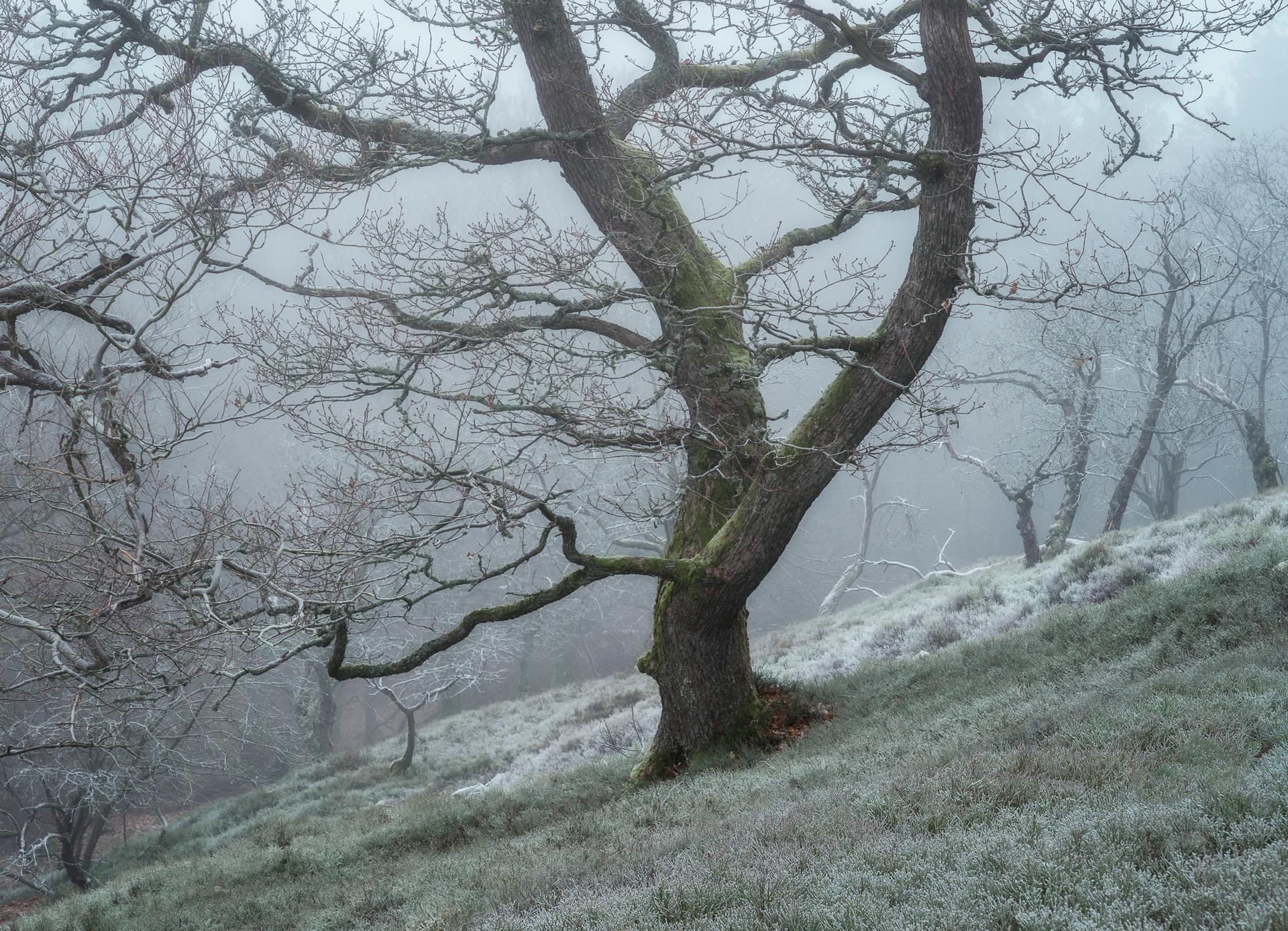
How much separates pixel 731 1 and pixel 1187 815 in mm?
7926

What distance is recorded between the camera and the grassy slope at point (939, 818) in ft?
11.1

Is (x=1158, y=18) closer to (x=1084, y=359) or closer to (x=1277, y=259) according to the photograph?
(x=1084, y=359)

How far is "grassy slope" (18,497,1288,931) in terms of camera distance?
340 centimetres

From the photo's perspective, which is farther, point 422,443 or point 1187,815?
point 422,443

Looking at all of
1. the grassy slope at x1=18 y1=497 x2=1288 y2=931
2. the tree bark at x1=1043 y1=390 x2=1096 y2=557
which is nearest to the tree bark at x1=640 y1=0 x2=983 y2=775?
the grassy slope at x1=18 y1=497 x2=1288 y2=931

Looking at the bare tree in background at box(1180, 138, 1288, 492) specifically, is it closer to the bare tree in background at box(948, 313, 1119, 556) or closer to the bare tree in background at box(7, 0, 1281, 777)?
the bare tree in background at box(948, 313, 1119, 556)

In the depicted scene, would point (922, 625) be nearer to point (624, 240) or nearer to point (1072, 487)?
point (1072, 487)

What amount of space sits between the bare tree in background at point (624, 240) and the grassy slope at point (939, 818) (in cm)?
192

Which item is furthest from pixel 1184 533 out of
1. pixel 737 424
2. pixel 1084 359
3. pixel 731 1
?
pixel 731 1

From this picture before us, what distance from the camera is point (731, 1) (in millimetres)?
8219

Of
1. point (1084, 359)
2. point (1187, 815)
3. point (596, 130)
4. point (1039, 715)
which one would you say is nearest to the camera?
point (1187, 815)

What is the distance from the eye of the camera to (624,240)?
26.2ft

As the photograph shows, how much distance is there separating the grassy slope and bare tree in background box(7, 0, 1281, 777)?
192cm

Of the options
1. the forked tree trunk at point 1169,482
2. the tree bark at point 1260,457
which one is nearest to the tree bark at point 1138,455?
the tree bark at point 1260,457
